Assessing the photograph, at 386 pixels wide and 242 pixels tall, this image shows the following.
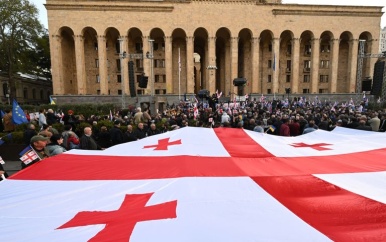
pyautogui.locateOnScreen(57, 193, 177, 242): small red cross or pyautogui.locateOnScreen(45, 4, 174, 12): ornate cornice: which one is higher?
pyautogui.locateOnScreen(45, 4, 174, 12): ornate cornice

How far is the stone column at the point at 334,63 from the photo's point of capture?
39.8 meters

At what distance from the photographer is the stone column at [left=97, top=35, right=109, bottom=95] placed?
3647 centimetres

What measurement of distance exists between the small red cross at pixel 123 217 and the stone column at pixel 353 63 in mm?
46927

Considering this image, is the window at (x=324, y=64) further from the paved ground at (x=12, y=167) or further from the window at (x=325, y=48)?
the paved ground at (x=12, y=167)

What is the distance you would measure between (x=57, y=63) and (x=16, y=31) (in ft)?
21.5

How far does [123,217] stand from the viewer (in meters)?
2.35

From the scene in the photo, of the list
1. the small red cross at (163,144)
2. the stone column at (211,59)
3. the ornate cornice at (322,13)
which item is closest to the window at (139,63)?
the stone column at (211,59)

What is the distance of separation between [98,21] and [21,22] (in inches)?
396

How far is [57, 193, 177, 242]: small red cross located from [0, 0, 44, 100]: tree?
4088 centimetres

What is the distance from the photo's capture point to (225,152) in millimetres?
4957

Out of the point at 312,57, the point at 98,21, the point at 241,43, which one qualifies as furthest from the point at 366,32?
the point at 98,21

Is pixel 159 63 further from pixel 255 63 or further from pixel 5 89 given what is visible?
pixel 5 89

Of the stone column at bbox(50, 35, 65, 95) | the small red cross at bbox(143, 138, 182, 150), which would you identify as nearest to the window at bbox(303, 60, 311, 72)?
the stone column at bbox(50, 35, 65, 95)

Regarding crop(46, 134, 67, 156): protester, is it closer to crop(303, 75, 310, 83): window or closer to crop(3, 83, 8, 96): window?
crop(303, 75, 310, 83): window
